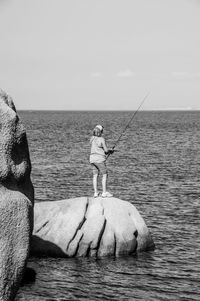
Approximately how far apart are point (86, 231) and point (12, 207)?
493 inches

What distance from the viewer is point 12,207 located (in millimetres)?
8383

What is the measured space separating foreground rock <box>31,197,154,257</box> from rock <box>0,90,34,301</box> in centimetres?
1206

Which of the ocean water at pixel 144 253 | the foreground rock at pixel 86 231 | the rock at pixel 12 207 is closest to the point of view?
the rock at pixel 12 207

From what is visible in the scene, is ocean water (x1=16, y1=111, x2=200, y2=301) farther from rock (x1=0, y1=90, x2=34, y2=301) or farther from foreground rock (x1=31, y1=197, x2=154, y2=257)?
rock (x1=0, y1=90, x2=34, y2=301)

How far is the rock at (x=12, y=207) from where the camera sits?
827 cm

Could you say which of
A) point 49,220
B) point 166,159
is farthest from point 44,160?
point 49,220

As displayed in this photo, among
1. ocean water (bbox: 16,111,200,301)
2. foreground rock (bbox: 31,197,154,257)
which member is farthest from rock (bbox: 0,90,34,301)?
foreground rock (bbox: 31,197,154,257)

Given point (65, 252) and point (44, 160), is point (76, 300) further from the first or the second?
point (44, 160)

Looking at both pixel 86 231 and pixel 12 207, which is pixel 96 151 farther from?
pixel 12 207

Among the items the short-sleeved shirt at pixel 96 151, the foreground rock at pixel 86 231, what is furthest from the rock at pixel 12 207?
the short-sleeved shirt at pixel 96 151

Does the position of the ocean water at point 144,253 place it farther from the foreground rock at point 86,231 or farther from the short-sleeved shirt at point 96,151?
the short-sleeved shirt at point 96,151

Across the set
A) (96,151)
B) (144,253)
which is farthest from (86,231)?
(96,151)

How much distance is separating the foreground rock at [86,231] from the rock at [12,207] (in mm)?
12058

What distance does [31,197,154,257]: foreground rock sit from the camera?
2070 centimetres
